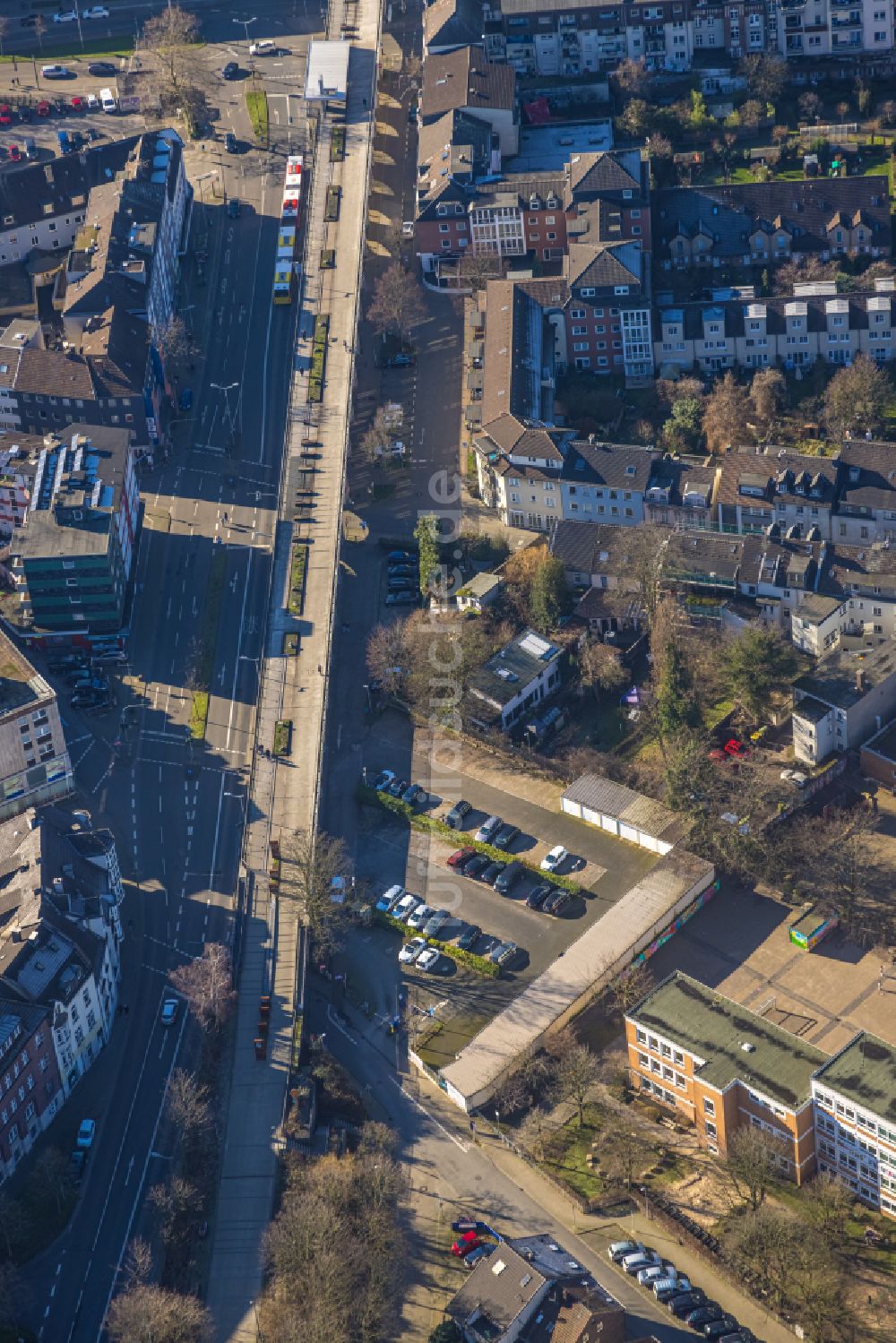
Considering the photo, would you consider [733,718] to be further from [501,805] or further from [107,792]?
[107,792]

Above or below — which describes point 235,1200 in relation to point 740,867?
below

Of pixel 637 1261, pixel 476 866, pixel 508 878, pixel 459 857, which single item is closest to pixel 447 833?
pixel 459 857

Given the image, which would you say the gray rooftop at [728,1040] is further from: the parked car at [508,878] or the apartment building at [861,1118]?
the parked car at [508,878]

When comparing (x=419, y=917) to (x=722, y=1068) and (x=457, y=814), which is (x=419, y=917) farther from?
(x=722, y=1068)

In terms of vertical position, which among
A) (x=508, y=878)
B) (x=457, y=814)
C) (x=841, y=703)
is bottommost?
(x=508, y=878)

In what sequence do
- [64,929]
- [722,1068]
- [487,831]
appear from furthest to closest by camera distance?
[487,831] → [64,929] → [722,1068]

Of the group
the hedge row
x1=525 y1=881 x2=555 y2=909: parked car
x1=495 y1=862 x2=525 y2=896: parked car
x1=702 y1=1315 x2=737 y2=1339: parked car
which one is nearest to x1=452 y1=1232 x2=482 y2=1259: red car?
x1=702 y1=1315 x2=737 y2=1339: parked car

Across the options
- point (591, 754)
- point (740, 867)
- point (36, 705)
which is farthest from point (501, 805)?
point (36, 705)
